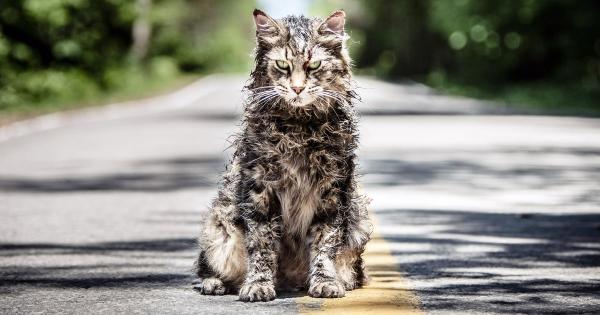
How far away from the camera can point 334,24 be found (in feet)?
17.8

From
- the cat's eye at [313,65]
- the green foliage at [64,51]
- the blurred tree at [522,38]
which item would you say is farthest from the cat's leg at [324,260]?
the blurred tree at [522,38]

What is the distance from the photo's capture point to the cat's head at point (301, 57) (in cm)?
539

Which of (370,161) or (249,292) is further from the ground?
(370,161)

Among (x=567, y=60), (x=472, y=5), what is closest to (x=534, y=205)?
(x=567, y=60)

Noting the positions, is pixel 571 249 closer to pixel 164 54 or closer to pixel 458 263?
pixel 458 263

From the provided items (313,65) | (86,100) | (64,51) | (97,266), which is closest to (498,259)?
(313,65)

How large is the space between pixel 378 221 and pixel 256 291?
3755 mm

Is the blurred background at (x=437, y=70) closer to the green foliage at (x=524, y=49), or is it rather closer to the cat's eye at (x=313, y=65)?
the green foliage at (x=524, y=49)

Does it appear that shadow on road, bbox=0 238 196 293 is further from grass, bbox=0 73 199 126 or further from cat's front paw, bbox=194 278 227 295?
grass, bbox=0 73 199 126

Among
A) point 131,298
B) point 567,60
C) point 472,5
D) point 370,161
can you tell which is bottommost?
point 131,298

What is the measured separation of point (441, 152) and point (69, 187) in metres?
5.95

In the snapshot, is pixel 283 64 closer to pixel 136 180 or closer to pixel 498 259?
pixel 498 259

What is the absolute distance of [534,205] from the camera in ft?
33.5

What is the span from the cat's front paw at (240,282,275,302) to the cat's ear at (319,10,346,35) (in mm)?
1258
